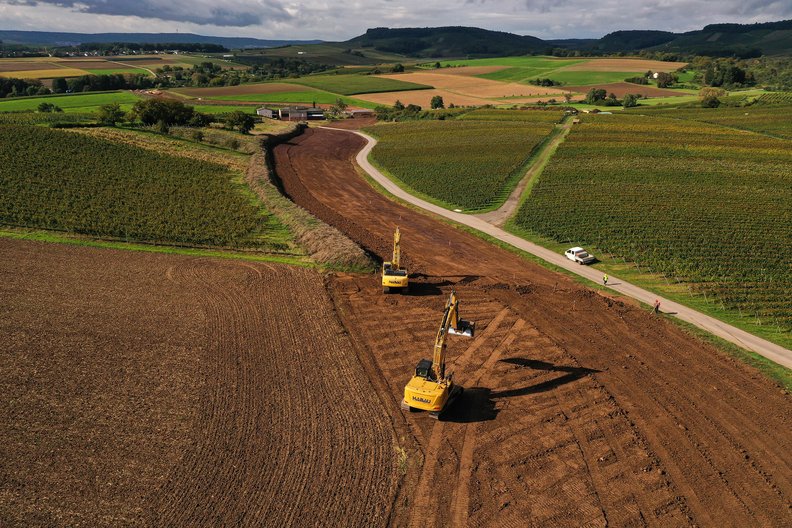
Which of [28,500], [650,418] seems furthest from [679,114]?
[28,500]

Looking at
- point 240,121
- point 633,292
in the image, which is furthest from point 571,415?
point 240,121

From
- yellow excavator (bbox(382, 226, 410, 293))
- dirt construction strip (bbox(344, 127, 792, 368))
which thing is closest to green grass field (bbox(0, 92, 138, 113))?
dirt construction strip (bbox(344, 127, 792, 368))

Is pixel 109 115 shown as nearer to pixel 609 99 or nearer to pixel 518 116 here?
pixel 518 116

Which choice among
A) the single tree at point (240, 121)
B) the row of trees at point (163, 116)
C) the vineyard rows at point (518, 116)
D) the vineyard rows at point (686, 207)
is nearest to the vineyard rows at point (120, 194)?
the row of trees at point (163, 116)

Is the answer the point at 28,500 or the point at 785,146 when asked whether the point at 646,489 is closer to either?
the point at 28,500

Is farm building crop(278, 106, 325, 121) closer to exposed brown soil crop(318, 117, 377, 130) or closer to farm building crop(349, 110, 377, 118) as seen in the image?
exposed brown soil crop(318, 117, 377, 130)
